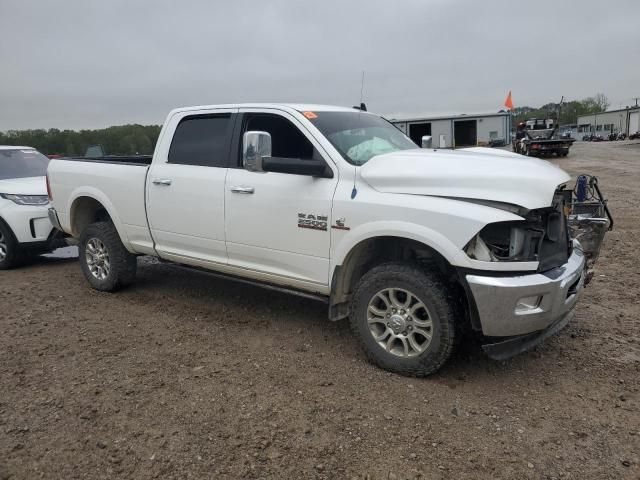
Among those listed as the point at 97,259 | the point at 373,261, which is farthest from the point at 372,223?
the point at 97,259

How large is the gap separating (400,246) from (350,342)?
3.32 ft

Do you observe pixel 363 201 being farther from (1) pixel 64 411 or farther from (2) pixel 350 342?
(1) pixel 64 411

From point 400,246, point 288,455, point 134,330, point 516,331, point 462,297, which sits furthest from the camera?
point 134,330

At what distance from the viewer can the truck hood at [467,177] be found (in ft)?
10.7

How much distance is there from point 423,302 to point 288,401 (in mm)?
1107

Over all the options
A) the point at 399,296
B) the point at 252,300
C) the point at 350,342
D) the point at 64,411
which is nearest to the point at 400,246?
the point at 399,296

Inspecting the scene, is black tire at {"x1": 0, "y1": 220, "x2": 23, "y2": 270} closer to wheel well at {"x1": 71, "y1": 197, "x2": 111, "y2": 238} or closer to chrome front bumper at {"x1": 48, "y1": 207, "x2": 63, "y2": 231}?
chrome front bumper at {"x1": 48, "y1": 207, "x2": 63, "y2": 231}

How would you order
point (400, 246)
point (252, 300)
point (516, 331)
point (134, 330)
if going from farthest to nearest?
point (252, 300) < point (134, 330) < point (400, 246) < point (516, 331)

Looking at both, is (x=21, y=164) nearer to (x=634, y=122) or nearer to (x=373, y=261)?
(x=373, y=261)

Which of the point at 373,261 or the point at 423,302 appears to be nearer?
the point at 423,302

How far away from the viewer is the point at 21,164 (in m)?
8.15

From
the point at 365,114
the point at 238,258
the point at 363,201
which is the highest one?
the point at 365,114

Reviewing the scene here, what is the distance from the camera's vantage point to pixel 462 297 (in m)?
3.60

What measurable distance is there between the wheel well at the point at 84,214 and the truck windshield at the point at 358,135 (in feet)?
10.1
